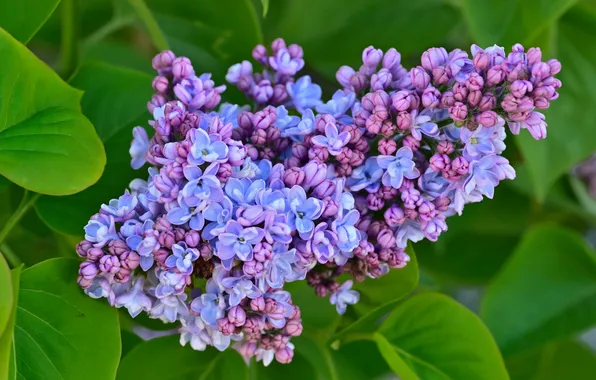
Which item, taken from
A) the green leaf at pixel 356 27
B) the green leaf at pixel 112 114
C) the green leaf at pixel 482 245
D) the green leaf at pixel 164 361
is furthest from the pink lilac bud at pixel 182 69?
the green leaf at pixel 482 245

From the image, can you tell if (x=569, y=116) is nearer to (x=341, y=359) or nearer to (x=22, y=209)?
(x=341, y=359)

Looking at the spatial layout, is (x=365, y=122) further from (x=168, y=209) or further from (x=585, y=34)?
(x=585, y=34)

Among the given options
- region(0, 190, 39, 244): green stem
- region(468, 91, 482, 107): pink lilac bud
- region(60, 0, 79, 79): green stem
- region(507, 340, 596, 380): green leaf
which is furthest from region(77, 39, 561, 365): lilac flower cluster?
region(507, 340, 596, 380): green leaf

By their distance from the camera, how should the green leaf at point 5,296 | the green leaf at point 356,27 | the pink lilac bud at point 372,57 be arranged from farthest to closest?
the green leaf at point 356,27
the pink lilac bud at point 372,57
the green leaf at point 5,296

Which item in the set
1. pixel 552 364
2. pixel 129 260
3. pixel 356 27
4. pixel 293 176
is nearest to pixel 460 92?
pixel 293 176

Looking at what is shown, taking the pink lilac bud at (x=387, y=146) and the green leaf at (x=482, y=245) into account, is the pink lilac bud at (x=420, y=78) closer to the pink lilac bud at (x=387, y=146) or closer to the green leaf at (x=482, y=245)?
the pink lilac bud at (x=387, y=146)

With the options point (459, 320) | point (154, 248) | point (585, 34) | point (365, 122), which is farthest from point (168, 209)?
point (585, 34)

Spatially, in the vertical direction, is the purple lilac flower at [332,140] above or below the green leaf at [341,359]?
above

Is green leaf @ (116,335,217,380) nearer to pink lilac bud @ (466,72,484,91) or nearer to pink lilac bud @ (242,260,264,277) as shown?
pink lilac bud @ (242,260,264,277)
